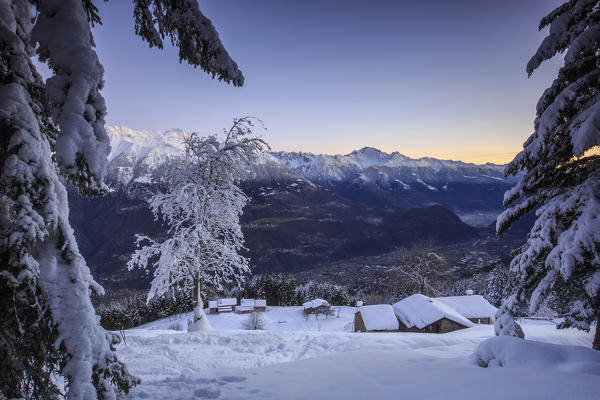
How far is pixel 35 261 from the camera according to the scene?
2.20m

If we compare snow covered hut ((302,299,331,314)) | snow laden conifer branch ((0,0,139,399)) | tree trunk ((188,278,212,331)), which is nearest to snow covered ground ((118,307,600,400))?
snow laden conifer branch ((0,0,139,399))

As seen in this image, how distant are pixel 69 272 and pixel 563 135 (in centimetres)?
851

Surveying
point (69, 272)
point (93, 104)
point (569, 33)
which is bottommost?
point (69, 272)

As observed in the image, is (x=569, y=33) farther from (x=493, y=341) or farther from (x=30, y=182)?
(x=30, y=182)

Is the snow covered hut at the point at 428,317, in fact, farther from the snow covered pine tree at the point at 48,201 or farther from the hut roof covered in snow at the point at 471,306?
the snow covered pine tree at the point at 48,201

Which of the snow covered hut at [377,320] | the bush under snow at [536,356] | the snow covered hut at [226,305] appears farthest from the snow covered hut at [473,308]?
the snow covered hut at [226,305]

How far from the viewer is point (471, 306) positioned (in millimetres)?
37031

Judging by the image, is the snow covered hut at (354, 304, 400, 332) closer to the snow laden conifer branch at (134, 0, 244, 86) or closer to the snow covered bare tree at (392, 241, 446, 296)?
the snow covered bare tree at (392, 241, 446, 296)

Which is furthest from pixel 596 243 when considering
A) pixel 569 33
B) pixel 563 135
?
pixel 569 33

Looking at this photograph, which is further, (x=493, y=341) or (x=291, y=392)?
(x=493, y=341)

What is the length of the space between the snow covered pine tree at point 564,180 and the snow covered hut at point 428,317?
2282 centimetres

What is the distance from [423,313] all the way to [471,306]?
12600mm

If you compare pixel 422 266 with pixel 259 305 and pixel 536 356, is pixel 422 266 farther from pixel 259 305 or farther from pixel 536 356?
pixel 259 305

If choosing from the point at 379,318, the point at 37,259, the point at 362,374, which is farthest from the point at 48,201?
the point at 379,318
